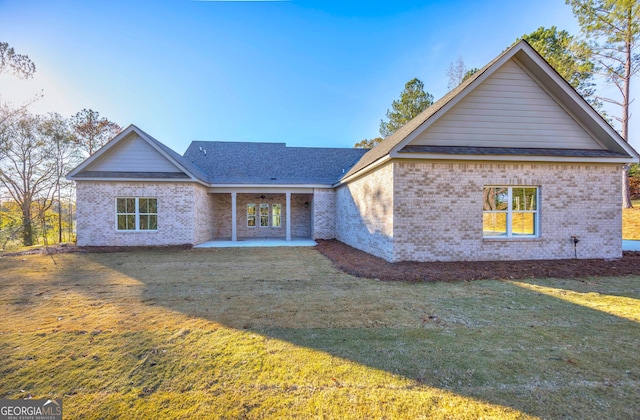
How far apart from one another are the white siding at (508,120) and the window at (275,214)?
1097 centimetres

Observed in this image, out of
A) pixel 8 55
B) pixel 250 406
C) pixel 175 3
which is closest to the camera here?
pixel 250 406

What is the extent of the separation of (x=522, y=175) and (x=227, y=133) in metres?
20.2

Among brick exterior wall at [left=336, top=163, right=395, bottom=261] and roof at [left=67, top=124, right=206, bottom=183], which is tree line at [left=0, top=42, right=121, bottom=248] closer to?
roof at [left=67, top=124, right=206, bottom=183]

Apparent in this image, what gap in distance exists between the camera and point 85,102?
71.3 feet

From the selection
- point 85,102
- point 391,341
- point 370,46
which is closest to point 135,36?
point 370,46

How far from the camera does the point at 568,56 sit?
63.6 ft

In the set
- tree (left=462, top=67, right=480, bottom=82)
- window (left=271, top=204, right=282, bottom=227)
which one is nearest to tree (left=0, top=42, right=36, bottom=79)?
window (left=271, top=204, right=282, bottom=227)

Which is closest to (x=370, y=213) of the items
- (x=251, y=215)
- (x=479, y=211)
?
(x=479, y=211)

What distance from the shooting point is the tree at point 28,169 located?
1945 centimetres

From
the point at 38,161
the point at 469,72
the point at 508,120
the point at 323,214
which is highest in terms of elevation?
the point at 469,72

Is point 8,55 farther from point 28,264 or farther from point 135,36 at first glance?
point 28,264

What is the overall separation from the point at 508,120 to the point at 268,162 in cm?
1308

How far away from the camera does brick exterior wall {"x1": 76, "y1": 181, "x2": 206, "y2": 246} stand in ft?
39.8

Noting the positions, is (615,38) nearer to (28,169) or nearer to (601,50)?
(601,50)
